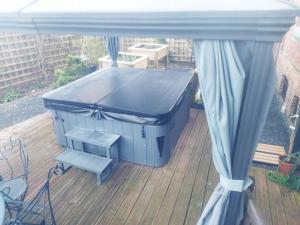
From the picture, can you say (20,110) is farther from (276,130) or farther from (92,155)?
(276,130)

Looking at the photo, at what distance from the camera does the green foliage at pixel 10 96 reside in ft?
21.5

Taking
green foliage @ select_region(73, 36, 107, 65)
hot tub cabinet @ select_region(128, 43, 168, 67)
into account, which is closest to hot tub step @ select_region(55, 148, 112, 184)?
hot tub cabinet @ select_region(128, 43, 168, 67)

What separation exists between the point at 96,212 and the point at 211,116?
6.51 feet

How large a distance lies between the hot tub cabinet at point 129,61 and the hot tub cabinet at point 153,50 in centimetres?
39

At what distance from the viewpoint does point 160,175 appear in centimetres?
370

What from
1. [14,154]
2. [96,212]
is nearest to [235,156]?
[96,212]

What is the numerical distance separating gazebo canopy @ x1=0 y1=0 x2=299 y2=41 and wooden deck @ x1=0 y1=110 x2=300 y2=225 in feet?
6.93

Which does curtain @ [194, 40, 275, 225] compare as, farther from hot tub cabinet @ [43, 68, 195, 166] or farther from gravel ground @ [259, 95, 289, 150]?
gravel ground @ [259, 95, 289, 150]

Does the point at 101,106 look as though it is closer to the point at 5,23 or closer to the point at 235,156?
the point at 5,23

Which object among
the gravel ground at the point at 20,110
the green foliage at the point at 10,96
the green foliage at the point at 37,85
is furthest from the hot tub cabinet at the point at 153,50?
the green foliage at the point at 10,96

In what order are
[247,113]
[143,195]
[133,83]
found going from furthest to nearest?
[133,83] < [143,195] < [247,113]

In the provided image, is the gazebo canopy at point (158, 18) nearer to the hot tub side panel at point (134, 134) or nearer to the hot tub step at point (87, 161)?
the hot tub side panel at point (134, 134)

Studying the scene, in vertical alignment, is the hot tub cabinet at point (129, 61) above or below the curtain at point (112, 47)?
below

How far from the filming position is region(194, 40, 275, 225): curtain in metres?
1.75
